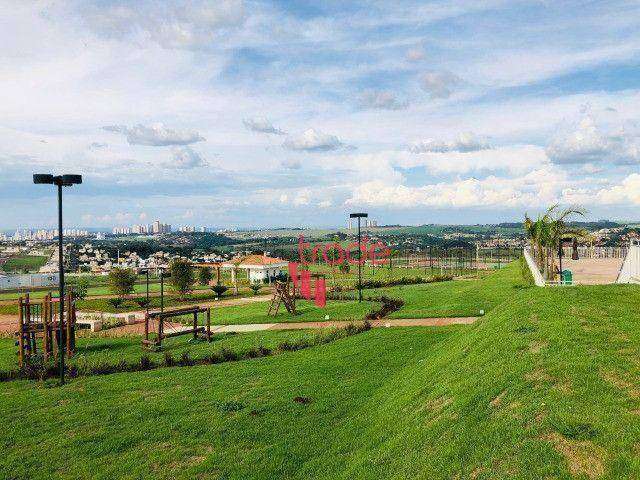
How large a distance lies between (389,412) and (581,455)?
470 cm

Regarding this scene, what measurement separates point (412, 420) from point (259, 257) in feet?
210

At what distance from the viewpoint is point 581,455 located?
19.7 feet

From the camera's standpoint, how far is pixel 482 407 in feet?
26.9

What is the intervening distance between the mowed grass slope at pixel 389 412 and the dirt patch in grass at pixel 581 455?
0.07ft

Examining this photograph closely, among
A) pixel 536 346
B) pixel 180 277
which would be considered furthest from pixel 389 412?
pixel 180 277

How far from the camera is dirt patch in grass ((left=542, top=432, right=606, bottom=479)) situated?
18.7 ft

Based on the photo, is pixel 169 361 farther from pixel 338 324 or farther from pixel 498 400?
pixel 498 400

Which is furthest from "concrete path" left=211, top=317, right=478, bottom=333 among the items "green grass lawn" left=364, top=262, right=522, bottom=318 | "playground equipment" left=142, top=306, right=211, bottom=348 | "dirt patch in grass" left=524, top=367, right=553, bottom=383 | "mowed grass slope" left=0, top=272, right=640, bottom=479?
"dirt patch in grass" left=524, top=367, right=553, bottom=383

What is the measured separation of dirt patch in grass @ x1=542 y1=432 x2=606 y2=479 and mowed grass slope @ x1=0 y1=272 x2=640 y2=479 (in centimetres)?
2

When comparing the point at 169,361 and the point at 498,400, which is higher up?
the point at 498,400

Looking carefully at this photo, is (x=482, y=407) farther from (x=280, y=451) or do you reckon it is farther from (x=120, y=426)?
(x=120, y=426)

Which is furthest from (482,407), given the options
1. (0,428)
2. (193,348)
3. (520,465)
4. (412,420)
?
(193,348)

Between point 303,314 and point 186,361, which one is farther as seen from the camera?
point 303,314

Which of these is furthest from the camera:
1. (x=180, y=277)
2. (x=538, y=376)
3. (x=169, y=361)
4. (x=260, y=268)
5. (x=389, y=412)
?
(x=260, y=268)
